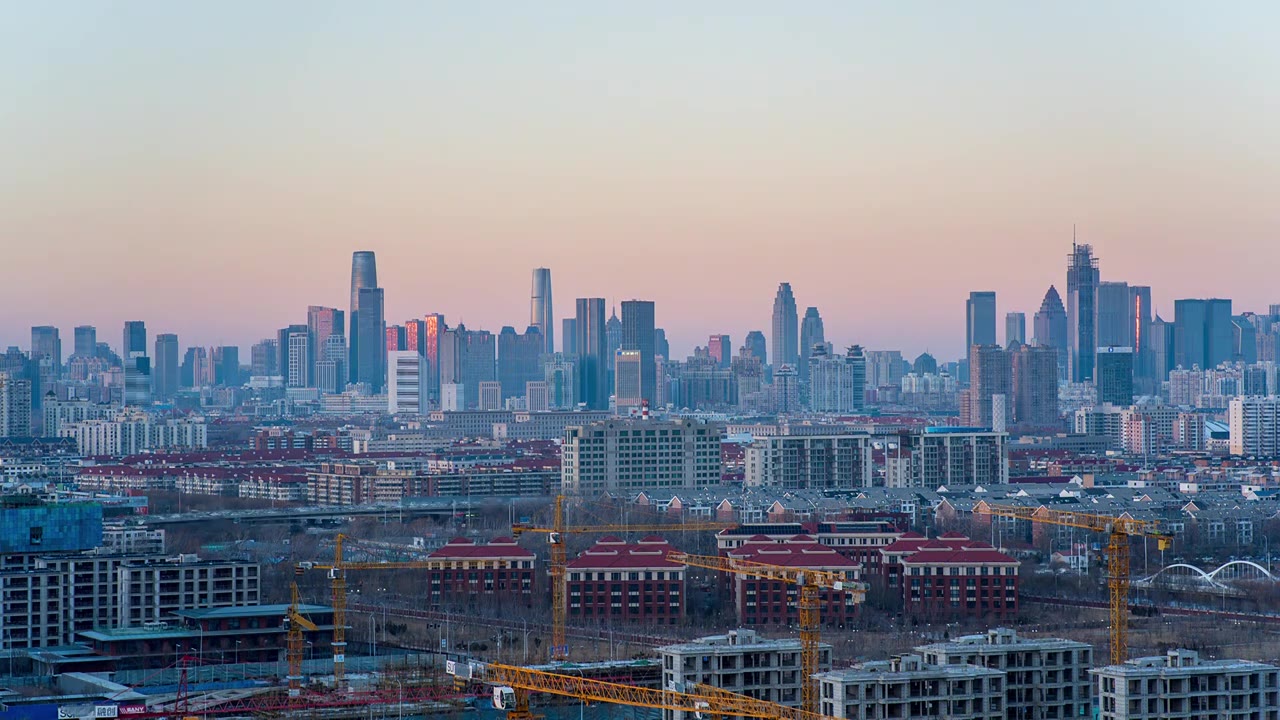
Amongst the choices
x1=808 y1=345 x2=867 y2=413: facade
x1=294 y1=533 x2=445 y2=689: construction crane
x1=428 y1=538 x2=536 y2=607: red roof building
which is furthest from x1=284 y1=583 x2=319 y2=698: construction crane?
→ x1=808 y1=345 x2=867 y2=413: facade

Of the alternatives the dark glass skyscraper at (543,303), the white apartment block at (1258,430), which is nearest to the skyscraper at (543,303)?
the dark glass skyscraper at (543,303)

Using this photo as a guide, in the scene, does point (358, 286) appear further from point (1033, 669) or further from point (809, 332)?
point (1033, 669)

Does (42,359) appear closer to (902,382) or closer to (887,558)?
(902,382)

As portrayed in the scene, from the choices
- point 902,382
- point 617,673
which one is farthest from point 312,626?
point 902,382

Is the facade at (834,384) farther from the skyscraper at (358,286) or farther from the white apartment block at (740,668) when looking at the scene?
the white apartment block at (740,668)

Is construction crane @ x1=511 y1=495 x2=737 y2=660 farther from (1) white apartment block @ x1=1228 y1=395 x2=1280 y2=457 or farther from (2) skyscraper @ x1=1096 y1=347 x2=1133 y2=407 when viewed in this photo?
(2) skyscraper @ x1=1096 y1=347 x2=1133 y2=407
